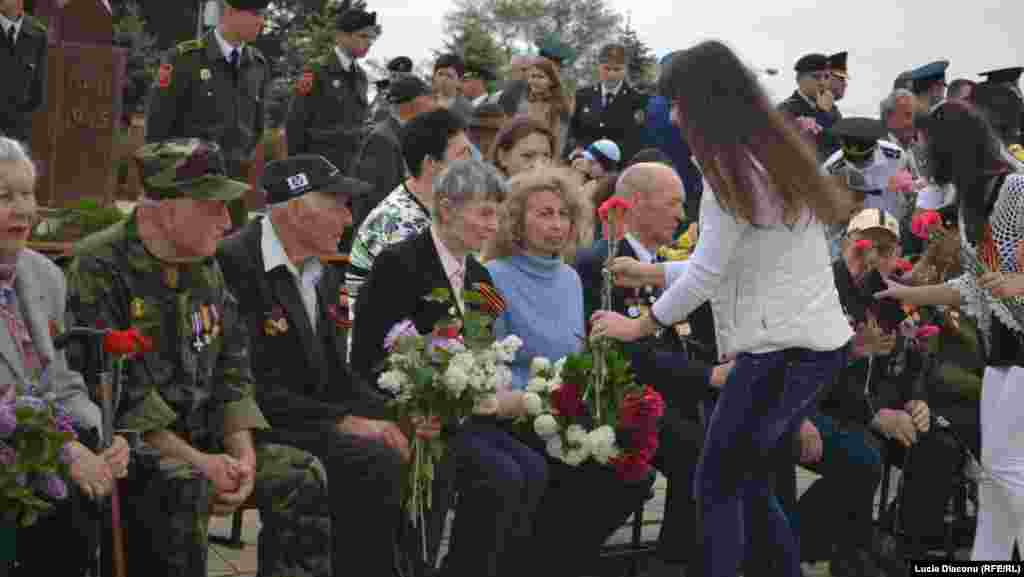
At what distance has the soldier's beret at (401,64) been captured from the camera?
12844 millimetres

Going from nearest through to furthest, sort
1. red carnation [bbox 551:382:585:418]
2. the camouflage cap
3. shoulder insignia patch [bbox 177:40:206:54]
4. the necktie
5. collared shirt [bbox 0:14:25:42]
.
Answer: the camouflage cap → red carnation [bbox 551:382:585:418] → collared shirt [bbox 0:14:25:42] → shoulder insignia patch [bbox 177:40:206:54] → the necktie

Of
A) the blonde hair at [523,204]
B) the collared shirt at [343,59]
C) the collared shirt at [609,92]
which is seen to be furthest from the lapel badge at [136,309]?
the collared shirt at [609,92]

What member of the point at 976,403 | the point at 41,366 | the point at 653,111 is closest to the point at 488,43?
the point at 653,111

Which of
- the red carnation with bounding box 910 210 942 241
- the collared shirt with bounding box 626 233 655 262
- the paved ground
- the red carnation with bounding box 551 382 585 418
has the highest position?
the red carnation with bounding box 910 210 942 241

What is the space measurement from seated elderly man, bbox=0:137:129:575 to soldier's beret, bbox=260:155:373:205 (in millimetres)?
1049

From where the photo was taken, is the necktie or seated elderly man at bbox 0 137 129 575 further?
the necktie

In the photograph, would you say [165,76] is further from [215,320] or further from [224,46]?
[215,320]

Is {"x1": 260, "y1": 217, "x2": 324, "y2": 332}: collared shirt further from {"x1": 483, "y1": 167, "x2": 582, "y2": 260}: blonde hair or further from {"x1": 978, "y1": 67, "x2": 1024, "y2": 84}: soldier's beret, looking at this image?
{"x1": 978, "y1": 67, "x2": 1024, "y2": 84}: soldier's beret

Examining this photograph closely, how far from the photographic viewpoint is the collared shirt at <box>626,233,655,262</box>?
610cm

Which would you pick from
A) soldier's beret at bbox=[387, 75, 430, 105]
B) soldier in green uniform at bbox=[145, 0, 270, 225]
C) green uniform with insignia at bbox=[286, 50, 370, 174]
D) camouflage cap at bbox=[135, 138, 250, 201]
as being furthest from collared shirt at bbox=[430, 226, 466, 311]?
green uniform with insignia at bbox=[286, 50, 370, 174]

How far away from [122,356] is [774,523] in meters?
2.31

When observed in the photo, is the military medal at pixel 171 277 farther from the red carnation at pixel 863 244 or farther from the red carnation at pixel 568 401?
the red carnation at pixel 863 244

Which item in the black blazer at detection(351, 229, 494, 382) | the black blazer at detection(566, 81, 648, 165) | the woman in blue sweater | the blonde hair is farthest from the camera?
the black blazer at detection(566, 81, 648, 165)

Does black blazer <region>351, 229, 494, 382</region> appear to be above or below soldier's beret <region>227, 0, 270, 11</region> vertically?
below
